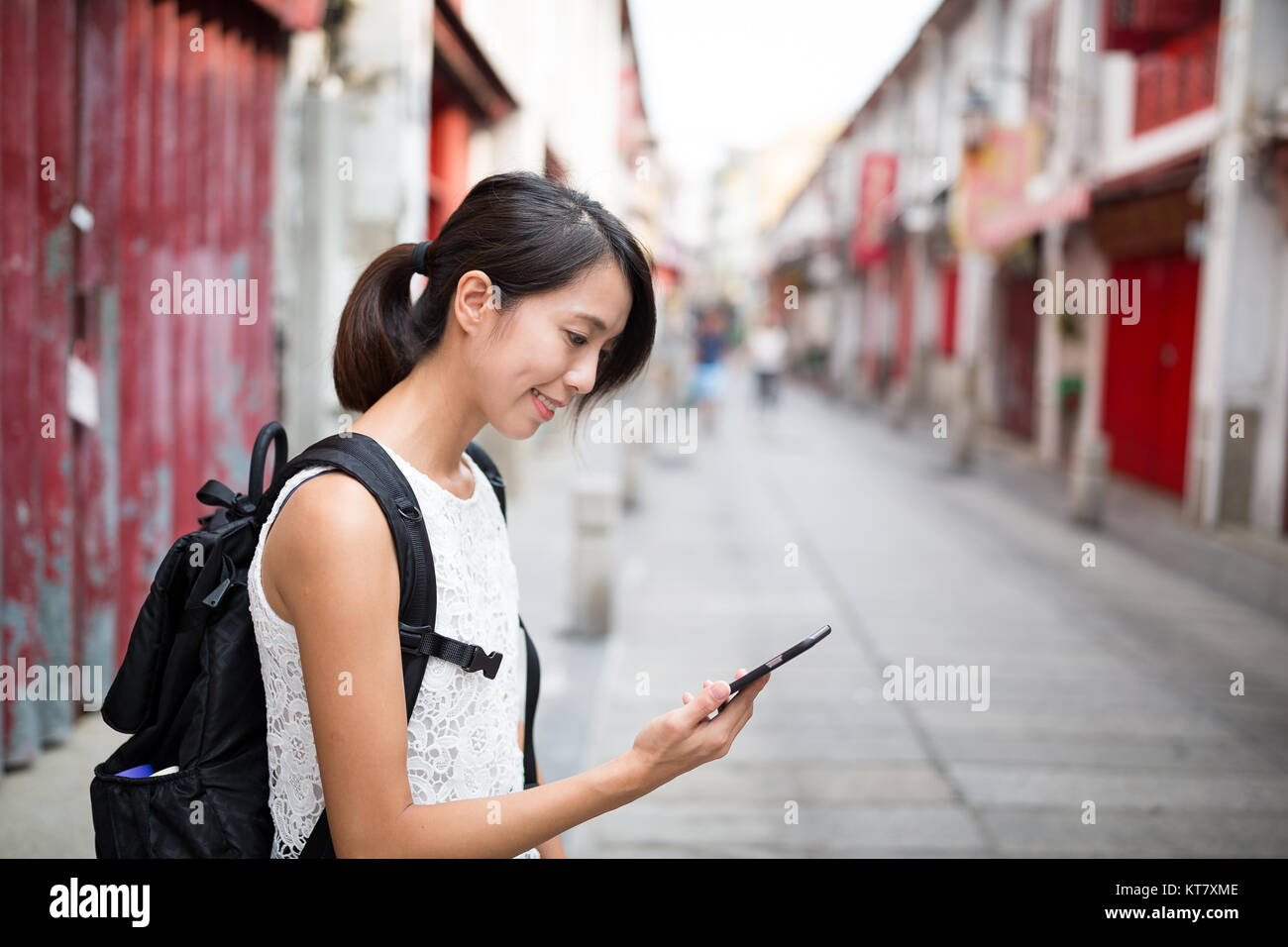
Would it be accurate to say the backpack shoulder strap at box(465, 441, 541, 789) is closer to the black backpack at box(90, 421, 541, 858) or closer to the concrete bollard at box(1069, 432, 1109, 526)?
the black backpack at box(90, 421, 541, 858)

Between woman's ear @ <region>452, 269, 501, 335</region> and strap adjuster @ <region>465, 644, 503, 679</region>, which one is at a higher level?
woman's ear @ <region>452, 269, 501, 335</region>

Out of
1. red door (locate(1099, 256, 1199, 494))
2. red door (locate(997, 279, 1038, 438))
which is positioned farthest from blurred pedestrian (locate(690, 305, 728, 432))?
red door (locate(1099, 256, 1199, 494))

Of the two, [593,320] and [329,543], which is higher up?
[593,320]

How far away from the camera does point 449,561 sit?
1.52m

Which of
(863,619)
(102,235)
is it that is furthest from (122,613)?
(863,619)

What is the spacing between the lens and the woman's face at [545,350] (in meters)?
1.56

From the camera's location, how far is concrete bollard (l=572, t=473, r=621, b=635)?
21.0ft

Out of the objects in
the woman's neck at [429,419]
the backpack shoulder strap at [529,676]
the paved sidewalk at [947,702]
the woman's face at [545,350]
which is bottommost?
the paved sidewalk at [947,702]

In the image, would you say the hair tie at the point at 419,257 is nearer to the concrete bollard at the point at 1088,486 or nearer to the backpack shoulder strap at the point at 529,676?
the backpack shoulder strap at the point at 529,676

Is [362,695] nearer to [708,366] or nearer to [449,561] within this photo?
[449,561]

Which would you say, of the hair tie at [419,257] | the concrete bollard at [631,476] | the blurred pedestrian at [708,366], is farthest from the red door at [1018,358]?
the hair tie at [419,257]

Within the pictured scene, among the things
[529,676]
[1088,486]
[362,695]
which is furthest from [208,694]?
[1088,486]

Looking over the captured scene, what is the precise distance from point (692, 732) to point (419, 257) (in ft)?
2.68

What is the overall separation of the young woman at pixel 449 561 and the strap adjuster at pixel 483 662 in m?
0.02
